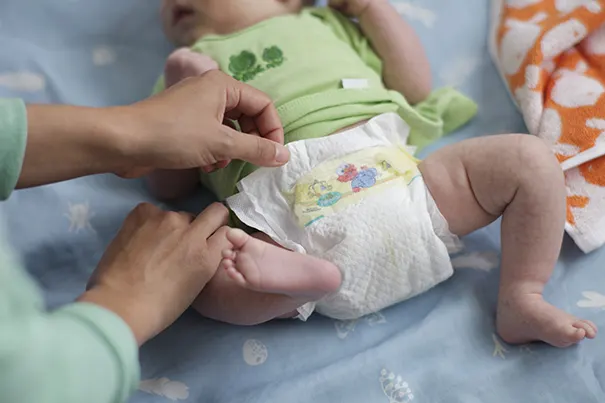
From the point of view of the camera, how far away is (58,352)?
25.1 inches

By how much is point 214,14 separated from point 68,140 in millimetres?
568

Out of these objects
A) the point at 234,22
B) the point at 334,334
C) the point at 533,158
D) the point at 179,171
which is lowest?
the point at 334,334

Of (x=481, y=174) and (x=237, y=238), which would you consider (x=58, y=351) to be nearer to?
(x=237, y=238)

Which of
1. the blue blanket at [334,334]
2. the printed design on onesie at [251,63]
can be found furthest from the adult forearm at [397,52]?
the printed design on onesie at [251,63]

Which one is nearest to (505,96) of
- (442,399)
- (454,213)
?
(454,213)

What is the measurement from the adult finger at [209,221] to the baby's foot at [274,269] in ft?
0.42

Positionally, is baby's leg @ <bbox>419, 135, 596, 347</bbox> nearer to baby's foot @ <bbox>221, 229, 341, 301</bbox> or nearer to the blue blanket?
Result: the blue blanket

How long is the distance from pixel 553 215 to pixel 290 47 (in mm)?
570

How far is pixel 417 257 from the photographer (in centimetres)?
100

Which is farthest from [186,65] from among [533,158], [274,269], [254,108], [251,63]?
[533,158]

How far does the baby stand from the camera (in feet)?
A: 3.16

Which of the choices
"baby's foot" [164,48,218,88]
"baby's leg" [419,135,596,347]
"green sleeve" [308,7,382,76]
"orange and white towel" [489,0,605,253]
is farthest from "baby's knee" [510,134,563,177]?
"baby's foot" [164,48,218,88]

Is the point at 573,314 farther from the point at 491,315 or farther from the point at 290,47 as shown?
the point at 290,47

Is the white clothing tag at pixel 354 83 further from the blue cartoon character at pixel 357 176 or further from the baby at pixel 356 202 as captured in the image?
the blue cartoon character at pixel 357 176
